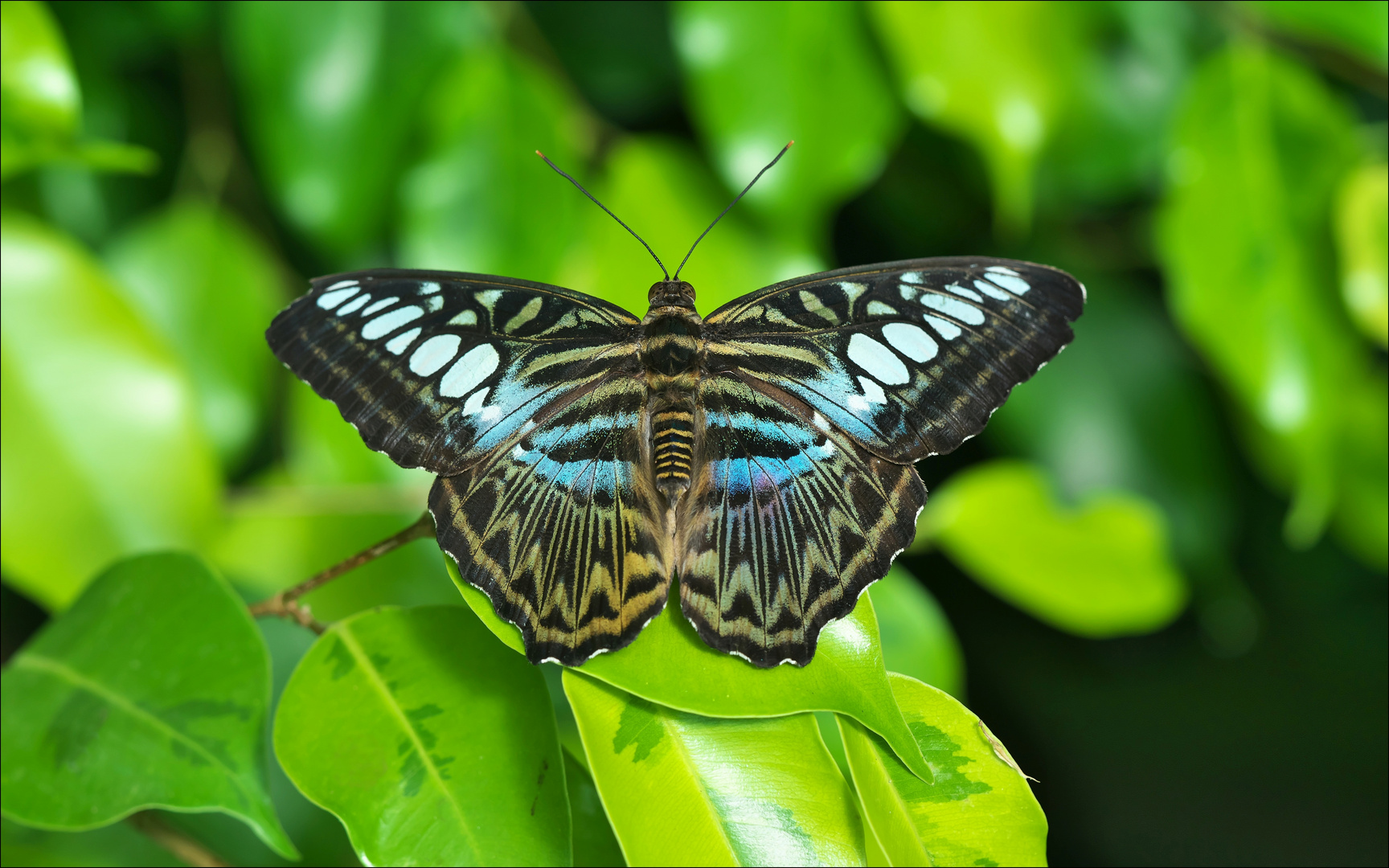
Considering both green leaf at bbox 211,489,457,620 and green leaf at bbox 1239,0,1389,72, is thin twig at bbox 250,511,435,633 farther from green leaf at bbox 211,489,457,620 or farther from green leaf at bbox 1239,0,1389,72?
green leaf at bbox 1239,0,1389,72

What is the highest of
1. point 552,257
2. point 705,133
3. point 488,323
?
point 705,133

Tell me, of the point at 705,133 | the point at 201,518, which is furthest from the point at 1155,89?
the point at 201,518

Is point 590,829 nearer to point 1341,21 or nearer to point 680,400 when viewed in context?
point 680,400

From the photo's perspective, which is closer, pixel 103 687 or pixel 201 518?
pixel 103 687

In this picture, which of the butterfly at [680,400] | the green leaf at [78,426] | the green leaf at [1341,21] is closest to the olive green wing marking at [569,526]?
the butterfly at [680,400]

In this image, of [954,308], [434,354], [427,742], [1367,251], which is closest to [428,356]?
[434,354]

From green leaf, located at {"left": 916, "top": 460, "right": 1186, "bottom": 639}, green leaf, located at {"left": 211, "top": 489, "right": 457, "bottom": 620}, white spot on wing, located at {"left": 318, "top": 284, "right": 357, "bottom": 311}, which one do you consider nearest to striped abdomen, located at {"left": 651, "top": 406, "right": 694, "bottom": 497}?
white spot on wing, located at {"left": 318, "top": 284, "right": 357, "bottom": 311}

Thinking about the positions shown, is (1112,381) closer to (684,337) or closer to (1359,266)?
(1359,266)
